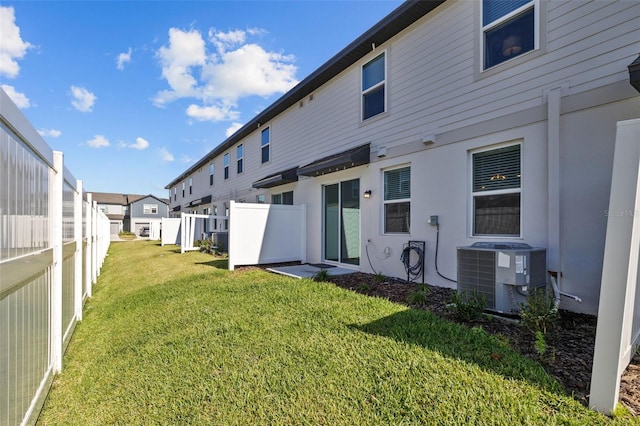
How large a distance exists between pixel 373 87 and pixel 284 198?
17.7 feet

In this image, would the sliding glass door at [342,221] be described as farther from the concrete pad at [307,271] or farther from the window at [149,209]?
the window at [149,209]

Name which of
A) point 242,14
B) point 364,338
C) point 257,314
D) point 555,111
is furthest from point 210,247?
point 555,111

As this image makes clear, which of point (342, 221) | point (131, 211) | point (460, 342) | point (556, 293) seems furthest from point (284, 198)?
point (131, 211)

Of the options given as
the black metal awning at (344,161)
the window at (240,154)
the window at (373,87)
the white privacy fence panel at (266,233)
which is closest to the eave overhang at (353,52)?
the window at (373,87)

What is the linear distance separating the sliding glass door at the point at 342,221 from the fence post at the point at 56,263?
621 cm

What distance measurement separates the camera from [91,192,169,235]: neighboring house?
4600 centimetres

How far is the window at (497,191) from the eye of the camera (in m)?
5.07

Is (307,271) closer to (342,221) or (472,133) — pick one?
(342,221)

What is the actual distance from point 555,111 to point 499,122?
806mm

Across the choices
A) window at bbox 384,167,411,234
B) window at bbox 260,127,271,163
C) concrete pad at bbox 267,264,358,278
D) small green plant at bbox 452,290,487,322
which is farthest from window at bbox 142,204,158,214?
small green plant at bbox 452,290,487,322

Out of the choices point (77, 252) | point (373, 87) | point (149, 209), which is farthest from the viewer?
point (149, 209)

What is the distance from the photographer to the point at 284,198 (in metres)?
11.7

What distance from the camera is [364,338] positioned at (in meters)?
3.43

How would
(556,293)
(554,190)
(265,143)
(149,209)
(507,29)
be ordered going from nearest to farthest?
(556,293), (554,190), (507,29), (265,143), (149,209)
